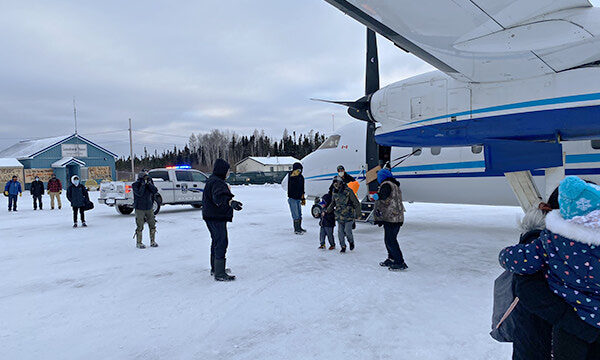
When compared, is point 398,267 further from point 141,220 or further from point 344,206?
point 141,220

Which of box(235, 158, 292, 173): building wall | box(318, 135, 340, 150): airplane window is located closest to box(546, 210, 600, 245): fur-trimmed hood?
box(318, 135, 340, 150): airplane window

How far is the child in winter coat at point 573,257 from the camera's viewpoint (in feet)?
5.52

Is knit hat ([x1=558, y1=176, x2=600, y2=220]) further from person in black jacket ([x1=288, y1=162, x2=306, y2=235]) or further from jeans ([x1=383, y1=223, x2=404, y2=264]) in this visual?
person in black jacket ([x1=288, y1=162, x2=306, y2=235])

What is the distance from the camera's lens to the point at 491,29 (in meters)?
3.92

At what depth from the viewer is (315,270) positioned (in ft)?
18.8

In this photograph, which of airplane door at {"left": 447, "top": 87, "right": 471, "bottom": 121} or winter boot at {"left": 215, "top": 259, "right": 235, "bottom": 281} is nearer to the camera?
winter boot at {"left": 215, "top": 259, "right": 235, "bottom": 281}

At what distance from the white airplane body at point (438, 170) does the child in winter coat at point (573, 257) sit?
18.5 feet

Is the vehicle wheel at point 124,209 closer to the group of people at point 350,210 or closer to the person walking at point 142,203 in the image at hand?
the person walking at point 142,203

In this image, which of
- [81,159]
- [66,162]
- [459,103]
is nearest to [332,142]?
[459,103]

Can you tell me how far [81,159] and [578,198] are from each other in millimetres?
42241

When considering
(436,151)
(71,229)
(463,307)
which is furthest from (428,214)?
(71,229)

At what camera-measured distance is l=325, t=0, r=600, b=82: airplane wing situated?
359cm

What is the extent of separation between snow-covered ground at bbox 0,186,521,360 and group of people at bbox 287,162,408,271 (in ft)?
1.23

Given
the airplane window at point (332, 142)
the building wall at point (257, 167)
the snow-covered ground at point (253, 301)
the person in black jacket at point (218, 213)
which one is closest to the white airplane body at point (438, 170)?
the airplane window at point (332, 142)
